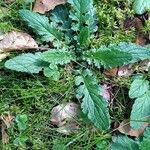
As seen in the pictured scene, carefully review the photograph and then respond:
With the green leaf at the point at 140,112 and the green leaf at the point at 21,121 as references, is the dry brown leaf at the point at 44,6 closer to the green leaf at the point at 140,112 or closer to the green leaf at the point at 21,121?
the green leaf at the point at 21,121

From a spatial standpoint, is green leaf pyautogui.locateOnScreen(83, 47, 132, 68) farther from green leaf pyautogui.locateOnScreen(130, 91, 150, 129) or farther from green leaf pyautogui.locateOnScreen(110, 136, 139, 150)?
green leaf pyautogui.locateOnScreen(110, 136, 139, 150)

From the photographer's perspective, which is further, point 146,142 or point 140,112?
point 140,112

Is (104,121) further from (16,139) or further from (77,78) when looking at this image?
(16,139)

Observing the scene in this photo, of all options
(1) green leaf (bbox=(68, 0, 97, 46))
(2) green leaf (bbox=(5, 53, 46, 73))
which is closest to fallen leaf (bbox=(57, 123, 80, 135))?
(2) green leaf (bbox=(5, 53, 46, 73))

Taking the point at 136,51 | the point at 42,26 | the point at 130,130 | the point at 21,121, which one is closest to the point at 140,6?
the point at 136,51

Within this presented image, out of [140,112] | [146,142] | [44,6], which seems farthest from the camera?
[44,6]

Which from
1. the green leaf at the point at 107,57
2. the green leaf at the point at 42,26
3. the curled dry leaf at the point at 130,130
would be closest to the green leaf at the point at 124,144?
the curled dry leaf at the point at 130,130

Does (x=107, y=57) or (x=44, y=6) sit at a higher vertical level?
(x=44, y=6)

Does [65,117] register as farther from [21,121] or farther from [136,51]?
[136,51]
